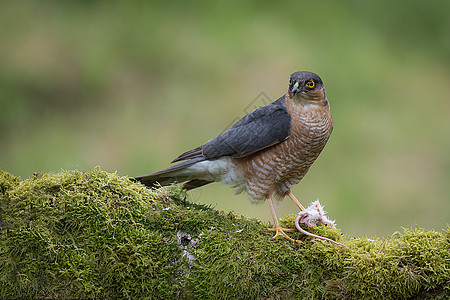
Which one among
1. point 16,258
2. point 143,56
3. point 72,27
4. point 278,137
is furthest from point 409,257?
point 72,27

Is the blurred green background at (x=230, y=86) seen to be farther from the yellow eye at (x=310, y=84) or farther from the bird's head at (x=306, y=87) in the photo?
the yellow eye at (x=310, y=84)

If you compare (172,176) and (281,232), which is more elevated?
(172,176)

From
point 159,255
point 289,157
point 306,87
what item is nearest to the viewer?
point 159,255

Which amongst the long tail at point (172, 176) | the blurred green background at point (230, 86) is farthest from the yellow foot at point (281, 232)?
the blurred green background at point (230, 86)

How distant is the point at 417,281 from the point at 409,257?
0.15 meters

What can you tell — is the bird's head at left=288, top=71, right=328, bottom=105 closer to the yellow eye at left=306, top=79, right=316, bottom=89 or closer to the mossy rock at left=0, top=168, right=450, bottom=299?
the yellow eye at left=306, top=79, right=316, bottom=89

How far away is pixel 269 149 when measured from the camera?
153 inches

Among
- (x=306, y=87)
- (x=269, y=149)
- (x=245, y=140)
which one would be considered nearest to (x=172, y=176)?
(x=245, y=140)

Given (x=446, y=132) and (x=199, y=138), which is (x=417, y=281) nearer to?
(x=199, y=138)

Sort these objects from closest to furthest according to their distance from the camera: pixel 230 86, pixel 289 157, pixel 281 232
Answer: pixel 281 232 < pixel 289 157 < pixel 230 86

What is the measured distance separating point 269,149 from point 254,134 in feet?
0.55

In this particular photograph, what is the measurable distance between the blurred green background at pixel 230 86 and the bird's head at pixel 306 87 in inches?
103

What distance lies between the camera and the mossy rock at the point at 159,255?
2768mm

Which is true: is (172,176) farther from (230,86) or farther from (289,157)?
(230,86)
